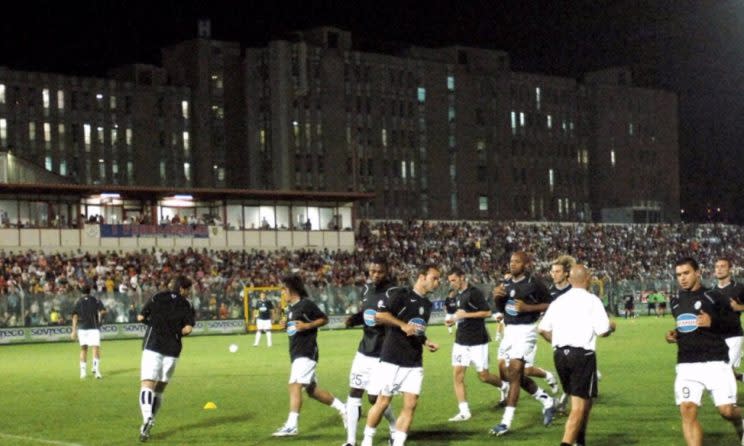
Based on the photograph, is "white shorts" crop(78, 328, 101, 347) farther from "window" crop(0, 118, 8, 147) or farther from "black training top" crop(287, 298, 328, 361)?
"window" crop(0, 118, 8, 147)

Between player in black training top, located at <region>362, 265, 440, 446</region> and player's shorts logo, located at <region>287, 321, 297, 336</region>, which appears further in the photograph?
player's shorts logo, located at <region>287, 321, 297, 336</region>

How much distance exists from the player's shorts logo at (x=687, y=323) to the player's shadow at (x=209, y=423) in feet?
25.1

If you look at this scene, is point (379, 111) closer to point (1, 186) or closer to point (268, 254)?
point (268, 254)

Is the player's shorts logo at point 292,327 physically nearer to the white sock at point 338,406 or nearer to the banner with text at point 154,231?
the white sock at point 338,406

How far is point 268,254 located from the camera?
2584 inches

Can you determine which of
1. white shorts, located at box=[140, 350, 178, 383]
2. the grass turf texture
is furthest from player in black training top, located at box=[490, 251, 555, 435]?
white shorts, located at box=[140, 350, 178, 383]

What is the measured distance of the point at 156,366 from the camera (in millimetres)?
15562

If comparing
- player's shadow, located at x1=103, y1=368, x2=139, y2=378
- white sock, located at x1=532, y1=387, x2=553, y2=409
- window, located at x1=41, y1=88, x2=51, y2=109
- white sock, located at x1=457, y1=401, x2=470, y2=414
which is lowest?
player's shadow, located at x1=103, y1=368, x2=139, y2=378

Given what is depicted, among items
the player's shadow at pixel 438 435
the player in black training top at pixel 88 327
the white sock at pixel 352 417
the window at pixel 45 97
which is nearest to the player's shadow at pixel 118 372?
the player in black training top at pixel 88 327

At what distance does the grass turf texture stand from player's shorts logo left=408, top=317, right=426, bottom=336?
226cm

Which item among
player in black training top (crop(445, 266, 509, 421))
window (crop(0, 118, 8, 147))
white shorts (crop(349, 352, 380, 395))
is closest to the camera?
white shorts (crop(349, 352, 380, 395))

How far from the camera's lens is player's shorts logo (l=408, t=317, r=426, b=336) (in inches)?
503

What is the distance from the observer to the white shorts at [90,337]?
26453 mm

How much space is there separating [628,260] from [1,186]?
45.6 metres
